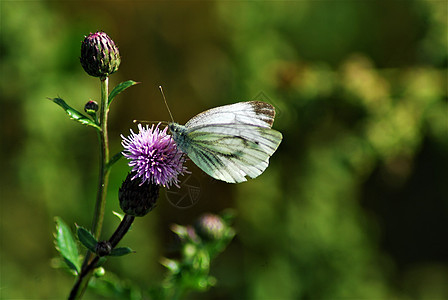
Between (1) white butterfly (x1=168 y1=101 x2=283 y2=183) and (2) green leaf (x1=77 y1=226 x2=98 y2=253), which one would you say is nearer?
(2) green leaf (x1=77 y1=226 x2=98 y2=253)

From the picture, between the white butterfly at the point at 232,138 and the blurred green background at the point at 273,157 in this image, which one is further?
the blurred green background at the point at 273,157

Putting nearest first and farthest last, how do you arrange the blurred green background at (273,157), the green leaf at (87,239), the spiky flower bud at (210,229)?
1. the green leaf at (87,239)
2. the spiky flower bud at (210,229)
3. the blurred green background at (273,157)

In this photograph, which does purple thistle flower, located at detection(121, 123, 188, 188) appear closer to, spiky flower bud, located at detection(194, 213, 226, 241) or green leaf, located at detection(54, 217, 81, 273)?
green leaf, located at detection(54, 217, 81, 273)

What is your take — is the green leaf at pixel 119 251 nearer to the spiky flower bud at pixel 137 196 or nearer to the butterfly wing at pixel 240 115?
the spiky flower bud at pixel 137 196

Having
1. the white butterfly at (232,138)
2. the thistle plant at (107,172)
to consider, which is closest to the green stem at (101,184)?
the thistle plant at (107,172)

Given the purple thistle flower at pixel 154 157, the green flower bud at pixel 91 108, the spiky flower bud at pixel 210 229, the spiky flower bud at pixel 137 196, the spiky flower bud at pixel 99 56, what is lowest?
the spiky flower bud at pixel 210 229

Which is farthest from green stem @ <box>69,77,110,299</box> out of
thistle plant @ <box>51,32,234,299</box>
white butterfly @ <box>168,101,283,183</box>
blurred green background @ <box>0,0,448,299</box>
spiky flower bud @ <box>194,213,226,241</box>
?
blurred green background @ <box>0,0,448,299</box>
